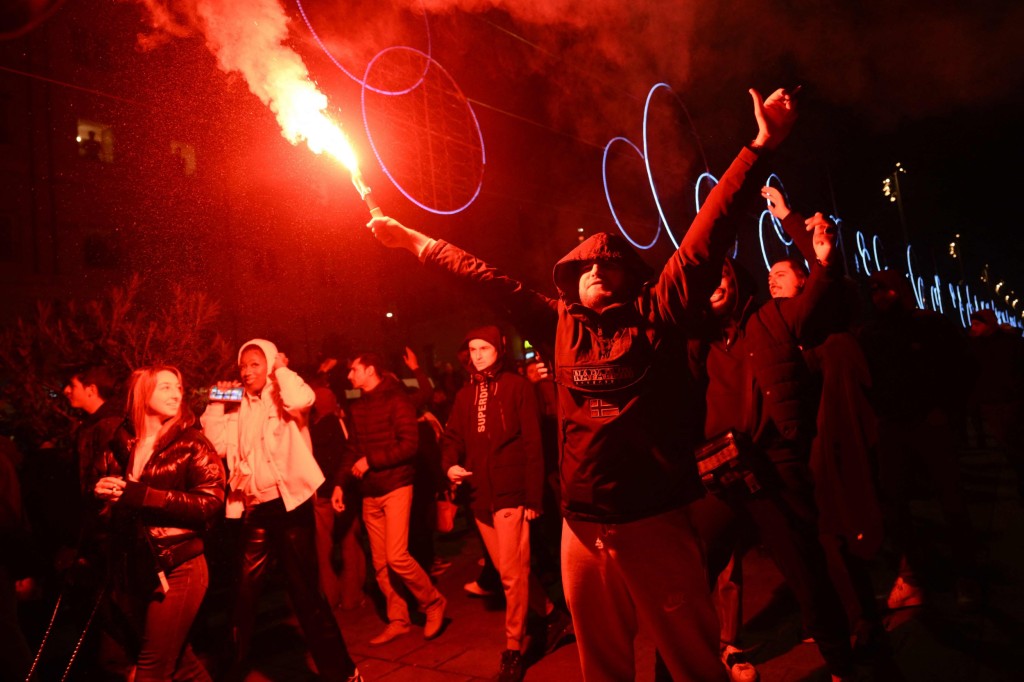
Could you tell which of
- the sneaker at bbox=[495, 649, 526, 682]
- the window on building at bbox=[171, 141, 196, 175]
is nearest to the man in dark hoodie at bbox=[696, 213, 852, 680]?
the sneaker at bbox=[495, 649, 526, 682]

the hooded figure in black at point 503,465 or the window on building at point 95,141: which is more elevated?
the window on building at point 95,141

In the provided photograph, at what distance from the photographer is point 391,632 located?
17.9ft

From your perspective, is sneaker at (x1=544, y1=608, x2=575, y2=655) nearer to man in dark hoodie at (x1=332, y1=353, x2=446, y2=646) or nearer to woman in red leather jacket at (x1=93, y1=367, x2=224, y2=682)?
man in dark hoodie at (x1=332, y1=353, x2=446, y2=646)

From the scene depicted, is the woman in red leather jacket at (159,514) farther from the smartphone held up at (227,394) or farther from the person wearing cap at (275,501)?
the smartphone held up at (227,394)

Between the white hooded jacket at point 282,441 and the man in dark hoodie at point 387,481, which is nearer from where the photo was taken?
the white hooded jacket at point 282,441

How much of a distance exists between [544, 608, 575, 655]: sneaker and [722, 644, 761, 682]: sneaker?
129 centimetres

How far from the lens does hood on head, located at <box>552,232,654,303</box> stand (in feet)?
9.68

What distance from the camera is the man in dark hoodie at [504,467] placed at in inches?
178

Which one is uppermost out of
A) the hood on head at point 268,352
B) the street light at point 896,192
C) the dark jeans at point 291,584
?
the street light at point 896,192

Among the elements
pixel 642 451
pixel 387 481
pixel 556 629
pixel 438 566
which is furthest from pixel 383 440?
pixel 642 451

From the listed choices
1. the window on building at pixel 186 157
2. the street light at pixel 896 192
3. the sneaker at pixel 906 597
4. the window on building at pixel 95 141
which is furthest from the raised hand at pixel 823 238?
the window on building at pixel 186 157

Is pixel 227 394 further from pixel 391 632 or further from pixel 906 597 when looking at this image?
pixel 906 597

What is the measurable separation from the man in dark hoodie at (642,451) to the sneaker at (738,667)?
1471 millimetres

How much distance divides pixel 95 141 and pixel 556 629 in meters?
26.5
